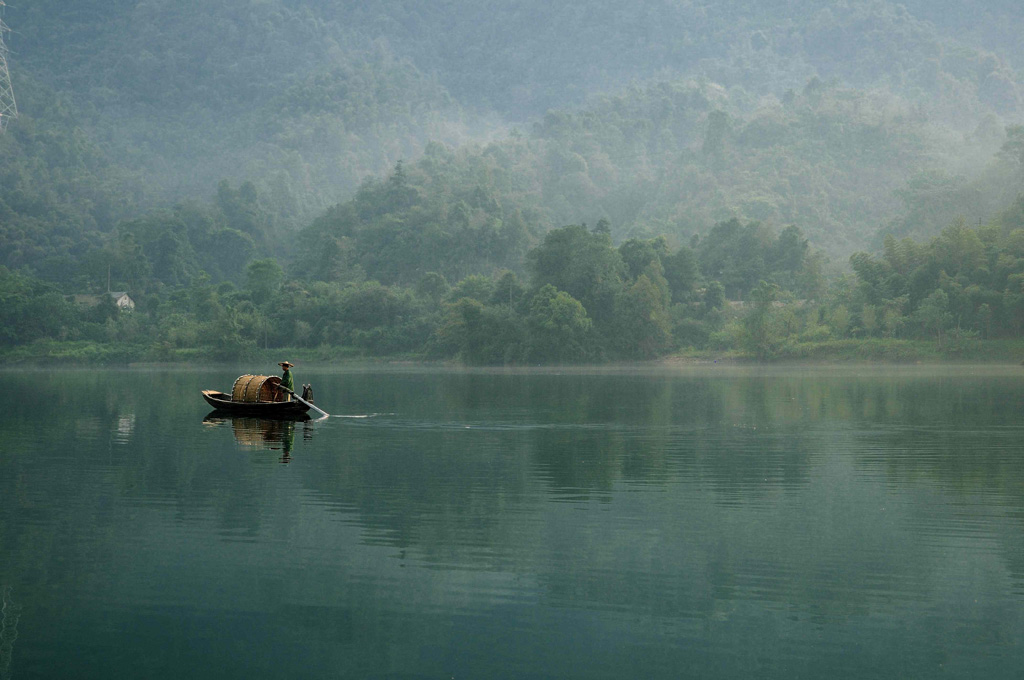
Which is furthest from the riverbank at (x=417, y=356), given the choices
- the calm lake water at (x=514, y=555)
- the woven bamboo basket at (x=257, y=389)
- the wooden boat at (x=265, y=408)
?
the wooden boat at (x=265, y=408)

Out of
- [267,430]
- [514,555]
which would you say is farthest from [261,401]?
[514,555]

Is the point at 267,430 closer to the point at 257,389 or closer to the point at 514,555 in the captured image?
the point at 257,389

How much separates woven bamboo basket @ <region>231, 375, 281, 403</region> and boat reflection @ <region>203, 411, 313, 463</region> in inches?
20.3

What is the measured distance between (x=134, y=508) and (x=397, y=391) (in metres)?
24.3

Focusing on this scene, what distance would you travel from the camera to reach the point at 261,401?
76.3ft

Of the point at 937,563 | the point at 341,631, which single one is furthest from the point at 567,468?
the point at 341,631

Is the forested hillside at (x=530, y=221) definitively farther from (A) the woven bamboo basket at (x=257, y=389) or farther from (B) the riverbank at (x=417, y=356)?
(A) the woven bamboo basket at (x=257, y=389)

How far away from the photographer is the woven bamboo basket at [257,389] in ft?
76.1

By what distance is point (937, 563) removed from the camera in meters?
9.00

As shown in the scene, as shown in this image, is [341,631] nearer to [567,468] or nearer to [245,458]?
[567,468]

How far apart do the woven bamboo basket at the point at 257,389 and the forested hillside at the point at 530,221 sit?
1757 inches

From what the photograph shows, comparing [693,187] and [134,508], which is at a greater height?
[693,187]

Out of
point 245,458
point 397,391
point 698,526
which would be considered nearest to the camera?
point 698,526

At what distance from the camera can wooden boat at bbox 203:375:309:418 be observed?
22.6 metres
